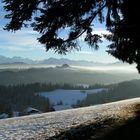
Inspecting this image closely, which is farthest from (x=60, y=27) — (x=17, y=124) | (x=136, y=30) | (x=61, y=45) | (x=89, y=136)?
(x=89, y=136)

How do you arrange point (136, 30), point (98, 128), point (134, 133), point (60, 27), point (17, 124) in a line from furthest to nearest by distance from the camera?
point (17, 124) < point (60, 27) < point (136, 30) < point (98, 128) < point (134, 133)

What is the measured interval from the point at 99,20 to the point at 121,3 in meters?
3.08

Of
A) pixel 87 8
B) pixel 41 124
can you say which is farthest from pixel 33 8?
pixel 41 124

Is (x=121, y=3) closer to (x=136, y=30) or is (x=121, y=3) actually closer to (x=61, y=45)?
(x=136, y=30)

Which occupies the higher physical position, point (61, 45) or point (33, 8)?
point (33, 8)

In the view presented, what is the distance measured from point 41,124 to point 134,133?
649 centimetres

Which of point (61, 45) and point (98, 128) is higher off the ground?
point (61, 45)

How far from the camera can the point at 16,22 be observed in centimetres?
1798

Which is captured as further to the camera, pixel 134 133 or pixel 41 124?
pixel 41 124

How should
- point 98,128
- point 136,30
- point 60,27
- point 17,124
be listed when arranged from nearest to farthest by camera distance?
point 98,128 → point 136,30 → point 60,27 → point 17,124

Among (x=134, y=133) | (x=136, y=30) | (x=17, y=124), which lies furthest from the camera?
(x=17, y=124)

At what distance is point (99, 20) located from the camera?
2078 centimetres

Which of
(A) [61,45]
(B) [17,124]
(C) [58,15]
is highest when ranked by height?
(C) [58,15]

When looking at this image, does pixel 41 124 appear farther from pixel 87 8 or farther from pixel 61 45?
pixel 87 8
